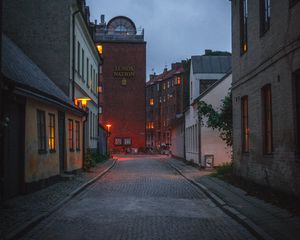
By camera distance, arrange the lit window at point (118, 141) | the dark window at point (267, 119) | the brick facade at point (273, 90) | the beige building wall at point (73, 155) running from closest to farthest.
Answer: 1. the brick facade at point (273, 90)
2. the dark window at point (267, 119)
3. the beige building wall at point (73, 155)
4. the lit window at point (118, 141)

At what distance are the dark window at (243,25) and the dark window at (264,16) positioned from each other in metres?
2.19

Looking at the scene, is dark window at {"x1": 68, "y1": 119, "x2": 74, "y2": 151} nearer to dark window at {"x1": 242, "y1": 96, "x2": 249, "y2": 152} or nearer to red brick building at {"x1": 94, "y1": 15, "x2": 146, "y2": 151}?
dark window at {"x1": 242, "y1": 96, "x2": 249, "y2": 152}

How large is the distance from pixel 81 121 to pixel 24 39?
5038 millimetres

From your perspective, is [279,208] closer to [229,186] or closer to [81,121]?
[229,186]

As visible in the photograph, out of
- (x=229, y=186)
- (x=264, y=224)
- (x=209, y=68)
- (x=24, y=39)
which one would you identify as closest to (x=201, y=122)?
(x=209, y=68)

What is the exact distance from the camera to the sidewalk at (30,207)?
877cm

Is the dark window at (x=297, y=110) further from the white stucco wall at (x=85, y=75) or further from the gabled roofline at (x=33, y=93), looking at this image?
the white stucco wall at (x=85, y=75)

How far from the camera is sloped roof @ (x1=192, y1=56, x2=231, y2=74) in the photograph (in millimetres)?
33844

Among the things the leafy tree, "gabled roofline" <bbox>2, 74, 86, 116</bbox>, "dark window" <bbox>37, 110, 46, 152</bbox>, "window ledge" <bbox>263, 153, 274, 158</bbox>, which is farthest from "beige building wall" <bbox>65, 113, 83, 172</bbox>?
"window ledge" <bbox>263, 153, 274, 158</bbox>

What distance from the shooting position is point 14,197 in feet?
42.8

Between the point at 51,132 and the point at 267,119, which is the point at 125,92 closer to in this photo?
the point at 51,132

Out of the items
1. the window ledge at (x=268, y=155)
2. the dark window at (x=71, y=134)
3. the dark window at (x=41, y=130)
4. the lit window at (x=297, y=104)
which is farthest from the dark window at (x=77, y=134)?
the lit window at (x=297, y=104)

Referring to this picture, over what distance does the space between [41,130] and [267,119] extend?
686 cm

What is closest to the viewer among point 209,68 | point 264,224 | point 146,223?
point 264,224
